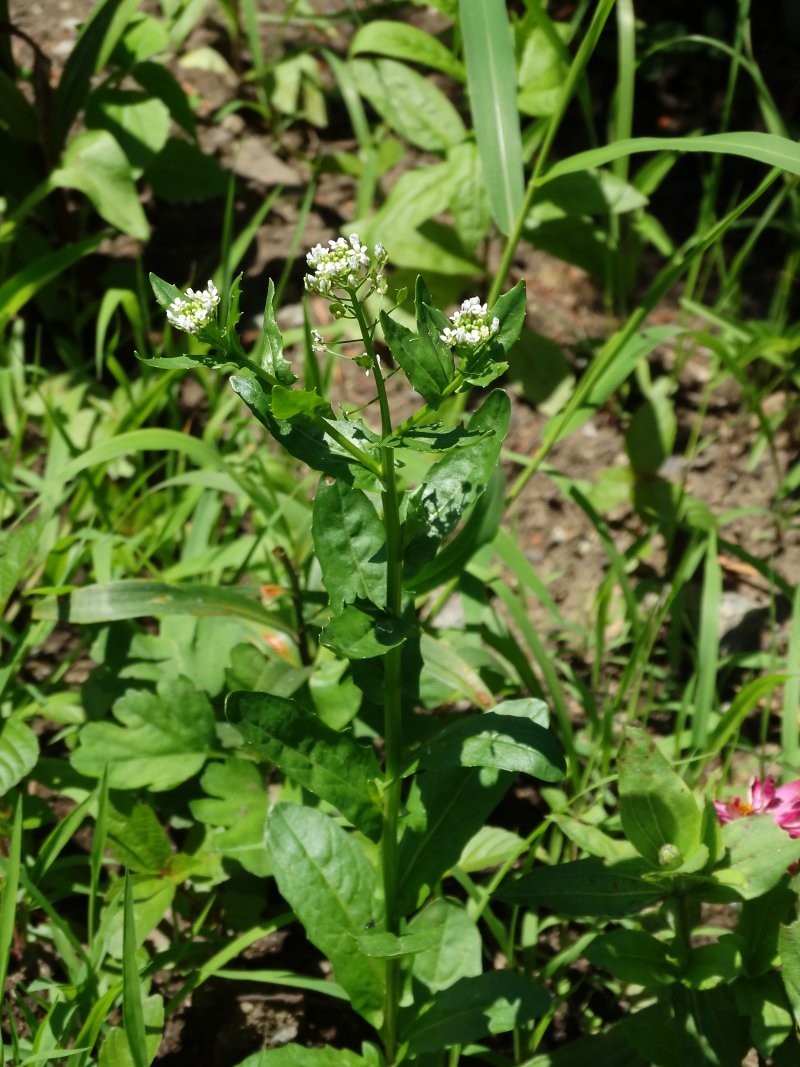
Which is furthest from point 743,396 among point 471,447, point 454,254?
point 471,447

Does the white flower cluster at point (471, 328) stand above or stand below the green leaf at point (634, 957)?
above

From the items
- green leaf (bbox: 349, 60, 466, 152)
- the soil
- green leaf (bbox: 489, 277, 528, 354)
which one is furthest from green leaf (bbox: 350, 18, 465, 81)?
green leaf (bbox: 489, 277, 528, 354)

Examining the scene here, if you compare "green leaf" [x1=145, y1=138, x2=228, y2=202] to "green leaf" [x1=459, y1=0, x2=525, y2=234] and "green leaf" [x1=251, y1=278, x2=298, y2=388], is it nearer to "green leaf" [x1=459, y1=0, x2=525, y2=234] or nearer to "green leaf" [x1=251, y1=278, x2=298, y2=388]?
"green leaf" [x1=459, y1=0, x2=525, y2=234]

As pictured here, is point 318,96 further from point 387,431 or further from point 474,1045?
point 474,1045

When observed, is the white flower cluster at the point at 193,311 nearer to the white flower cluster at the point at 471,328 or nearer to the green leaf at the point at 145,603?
the white flower cluster at the point at 471,328

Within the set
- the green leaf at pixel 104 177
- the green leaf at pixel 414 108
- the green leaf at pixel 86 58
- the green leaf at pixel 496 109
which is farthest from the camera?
the green leaf at pixel 414 108

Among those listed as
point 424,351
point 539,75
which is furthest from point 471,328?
point 539,75

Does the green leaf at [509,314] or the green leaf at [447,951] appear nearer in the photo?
the green leaf at [509,314]

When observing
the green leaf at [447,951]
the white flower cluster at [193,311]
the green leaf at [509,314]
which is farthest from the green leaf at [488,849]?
the white flower cluster at [193,311]
